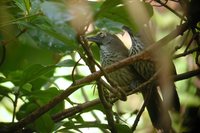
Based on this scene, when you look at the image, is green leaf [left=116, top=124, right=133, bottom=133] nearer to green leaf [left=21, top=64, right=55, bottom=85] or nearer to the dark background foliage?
the dark background foliage

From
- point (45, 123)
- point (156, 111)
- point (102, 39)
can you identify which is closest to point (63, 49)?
point (45, 123)

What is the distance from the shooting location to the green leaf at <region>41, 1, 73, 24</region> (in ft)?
1.99

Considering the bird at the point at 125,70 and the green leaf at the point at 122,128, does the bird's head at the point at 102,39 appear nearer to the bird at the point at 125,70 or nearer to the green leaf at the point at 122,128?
the bird at the point at 125,70

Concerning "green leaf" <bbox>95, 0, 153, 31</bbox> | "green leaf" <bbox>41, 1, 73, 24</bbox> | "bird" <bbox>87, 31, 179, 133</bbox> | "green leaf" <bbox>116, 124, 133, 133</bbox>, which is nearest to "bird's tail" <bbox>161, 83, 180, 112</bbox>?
"bird" <bbox>87, 31, 179, 133</bbox>

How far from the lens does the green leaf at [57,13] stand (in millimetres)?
608

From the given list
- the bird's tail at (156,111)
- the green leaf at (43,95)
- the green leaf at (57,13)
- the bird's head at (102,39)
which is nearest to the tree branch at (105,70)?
A: the green leaf at (43,95)

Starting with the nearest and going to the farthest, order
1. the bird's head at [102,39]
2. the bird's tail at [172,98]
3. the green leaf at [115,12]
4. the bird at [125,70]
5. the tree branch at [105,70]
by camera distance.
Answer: the green leaf at [115,12]
the tree branch at [105,70]
the bird's tail at [172,98]
the bird at [125,70]
the bird's head at [102,39]

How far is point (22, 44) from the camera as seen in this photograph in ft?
4.11

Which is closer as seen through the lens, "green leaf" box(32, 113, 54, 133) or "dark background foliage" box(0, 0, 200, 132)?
"dark background foliage" box(0, 0, 200, 132)

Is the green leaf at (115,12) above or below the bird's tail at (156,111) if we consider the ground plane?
above

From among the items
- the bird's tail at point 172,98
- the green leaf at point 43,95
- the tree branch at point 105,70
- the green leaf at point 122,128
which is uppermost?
the green leaf at point 43,95

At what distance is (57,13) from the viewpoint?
62 cm

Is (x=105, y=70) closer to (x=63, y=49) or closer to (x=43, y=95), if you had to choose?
(x=63, y=49)

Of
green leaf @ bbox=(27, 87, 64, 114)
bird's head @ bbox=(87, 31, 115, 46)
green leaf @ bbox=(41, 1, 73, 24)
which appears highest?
bird's head @ bbox=(87, 31, 115, 46)
